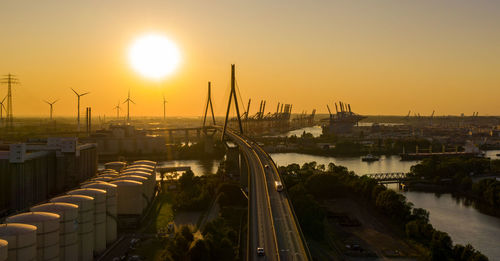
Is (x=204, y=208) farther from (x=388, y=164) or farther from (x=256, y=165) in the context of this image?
(x=388, y=164)

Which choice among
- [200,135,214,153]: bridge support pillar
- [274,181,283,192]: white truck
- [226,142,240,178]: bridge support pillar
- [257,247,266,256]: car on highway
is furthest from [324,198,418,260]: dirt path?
[200,135,214,153]: bridge support pillar

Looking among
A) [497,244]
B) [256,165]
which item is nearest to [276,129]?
[256,165]

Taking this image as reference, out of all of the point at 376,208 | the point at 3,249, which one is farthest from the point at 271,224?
the point at 376,208

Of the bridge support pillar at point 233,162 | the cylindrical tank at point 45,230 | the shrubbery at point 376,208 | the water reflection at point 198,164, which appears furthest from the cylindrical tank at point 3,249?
the water reflection at point 198,164

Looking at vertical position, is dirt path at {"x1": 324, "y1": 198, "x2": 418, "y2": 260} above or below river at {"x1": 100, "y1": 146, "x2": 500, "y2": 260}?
above

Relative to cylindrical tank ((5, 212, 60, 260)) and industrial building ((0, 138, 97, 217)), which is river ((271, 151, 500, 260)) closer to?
cylindrical tank ((5, 212, 60, 260))

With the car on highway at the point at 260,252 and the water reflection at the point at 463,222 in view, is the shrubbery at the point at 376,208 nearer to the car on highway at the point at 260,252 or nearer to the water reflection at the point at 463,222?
the water reflection at the point at 463,222
